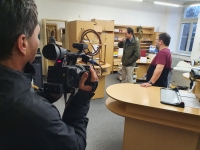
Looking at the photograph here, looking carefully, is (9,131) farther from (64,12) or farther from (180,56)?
(180,56)

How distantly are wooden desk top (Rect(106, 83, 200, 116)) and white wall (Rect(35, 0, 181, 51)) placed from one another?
167 inches

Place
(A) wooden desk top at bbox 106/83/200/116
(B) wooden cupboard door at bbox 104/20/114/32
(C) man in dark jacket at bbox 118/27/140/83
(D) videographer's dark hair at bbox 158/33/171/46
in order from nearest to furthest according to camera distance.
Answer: (A) wooden desk top at bbox 106/83/200/116 → (D) videographer's dark hair at bbox 158/33/171/46 → (C) man in dark jacket at bbox 118/27/140/83 → (B) wooden cupboard door at bbox 104/20/114/32

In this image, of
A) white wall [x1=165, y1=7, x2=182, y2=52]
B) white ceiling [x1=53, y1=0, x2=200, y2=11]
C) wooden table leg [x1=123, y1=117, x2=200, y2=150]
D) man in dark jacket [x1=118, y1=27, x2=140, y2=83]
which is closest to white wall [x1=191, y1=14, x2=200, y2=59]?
white wall [x1=165, y1=7, x2=182, y2=52]

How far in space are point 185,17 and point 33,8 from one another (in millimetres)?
7474

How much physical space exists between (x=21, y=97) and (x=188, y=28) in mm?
7458

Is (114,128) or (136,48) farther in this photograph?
(136,48)

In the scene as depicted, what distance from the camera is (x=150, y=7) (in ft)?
21.9

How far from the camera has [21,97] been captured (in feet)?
1.62

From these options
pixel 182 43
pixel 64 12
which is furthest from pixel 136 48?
pixel 182 43

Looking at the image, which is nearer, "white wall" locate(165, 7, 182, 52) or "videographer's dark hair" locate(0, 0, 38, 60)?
"videographer's dark hair" locate(0, 0, 38, 60)

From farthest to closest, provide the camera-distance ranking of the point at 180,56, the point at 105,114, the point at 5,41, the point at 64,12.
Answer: the point at 180,56, the point at 64,12, the point at 105,114, the point at 5,41

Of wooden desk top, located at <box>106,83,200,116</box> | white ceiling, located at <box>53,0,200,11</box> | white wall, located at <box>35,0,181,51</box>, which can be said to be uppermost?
white ceiling, located at <box>53,0,200,11</box>

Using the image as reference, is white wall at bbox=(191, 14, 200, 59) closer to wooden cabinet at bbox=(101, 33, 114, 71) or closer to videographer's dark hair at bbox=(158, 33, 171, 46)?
wooden cabinet at bbox=(101, 33, 114, 71)

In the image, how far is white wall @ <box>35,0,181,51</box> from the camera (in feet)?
16.7
